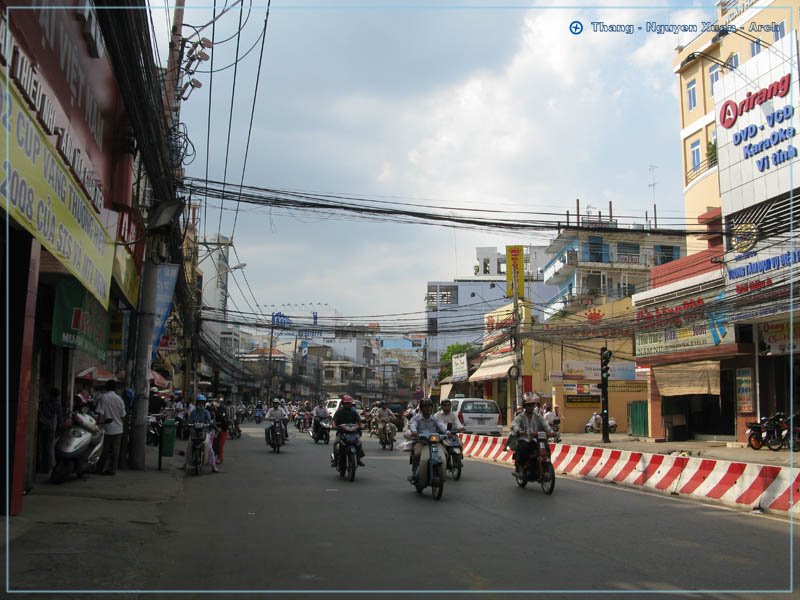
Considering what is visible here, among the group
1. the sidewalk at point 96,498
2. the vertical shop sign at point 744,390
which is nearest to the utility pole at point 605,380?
the vertical shop sign at point 744,390

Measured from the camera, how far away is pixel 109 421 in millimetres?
13883

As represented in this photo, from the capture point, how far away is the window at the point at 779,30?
23.6 metres

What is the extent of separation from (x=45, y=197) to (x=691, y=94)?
32428 mm

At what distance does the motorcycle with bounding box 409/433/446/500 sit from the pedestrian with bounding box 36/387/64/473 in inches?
240

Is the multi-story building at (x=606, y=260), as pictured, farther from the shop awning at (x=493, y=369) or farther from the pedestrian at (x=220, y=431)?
the pedestrian at (x=220, y=431)

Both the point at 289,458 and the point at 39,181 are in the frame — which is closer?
the point at 39,181

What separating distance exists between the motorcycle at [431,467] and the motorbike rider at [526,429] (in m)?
1.65

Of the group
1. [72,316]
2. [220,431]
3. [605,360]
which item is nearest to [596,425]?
[605,360]

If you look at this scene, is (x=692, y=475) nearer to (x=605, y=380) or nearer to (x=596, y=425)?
(x=605, y=380)

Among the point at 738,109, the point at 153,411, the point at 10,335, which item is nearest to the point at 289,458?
the point at 153,411

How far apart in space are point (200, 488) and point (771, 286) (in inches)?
618

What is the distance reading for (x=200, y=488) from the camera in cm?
1323

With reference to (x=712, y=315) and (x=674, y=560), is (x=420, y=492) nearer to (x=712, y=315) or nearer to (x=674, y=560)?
(x=674, y=560)

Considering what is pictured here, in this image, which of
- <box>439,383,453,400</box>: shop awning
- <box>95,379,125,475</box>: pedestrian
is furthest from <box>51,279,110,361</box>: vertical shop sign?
<box>439,383,453,400</box>: shop awning
